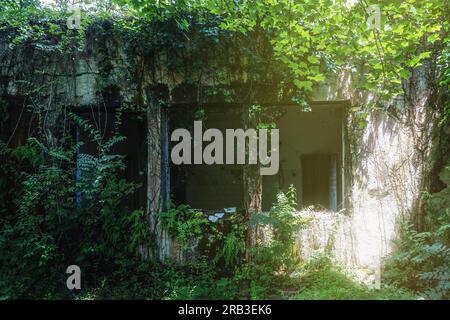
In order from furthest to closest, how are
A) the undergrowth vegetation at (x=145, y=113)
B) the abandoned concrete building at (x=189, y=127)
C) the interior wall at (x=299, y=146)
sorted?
the interior wall at (x=299, y=146) < the abandoned concrete building at (x=189, y=127) < the undergrowth vegetation at (x=145, y=113)

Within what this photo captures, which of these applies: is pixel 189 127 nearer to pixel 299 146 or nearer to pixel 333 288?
pixel 333 288

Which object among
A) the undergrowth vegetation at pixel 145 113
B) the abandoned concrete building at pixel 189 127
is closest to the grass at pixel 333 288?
the undergrowth vegetation at pixel 145 113

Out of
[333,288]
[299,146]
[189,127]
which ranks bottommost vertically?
[333,288]

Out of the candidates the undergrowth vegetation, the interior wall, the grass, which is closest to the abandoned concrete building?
the undergrowth vegetation

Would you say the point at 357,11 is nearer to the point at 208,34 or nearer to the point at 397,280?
the point at 208,34

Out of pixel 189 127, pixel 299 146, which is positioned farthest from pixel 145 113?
pixel 299 146

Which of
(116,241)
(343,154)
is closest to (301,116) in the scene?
(343,154)

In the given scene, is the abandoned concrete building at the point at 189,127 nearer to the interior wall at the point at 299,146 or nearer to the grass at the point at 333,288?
the grass at the point at 333,288

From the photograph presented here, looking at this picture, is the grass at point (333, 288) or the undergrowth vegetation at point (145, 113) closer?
the grass at point (333, 288)

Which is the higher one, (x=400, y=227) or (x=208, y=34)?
(x=208, y=34)

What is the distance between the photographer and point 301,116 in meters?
9.12

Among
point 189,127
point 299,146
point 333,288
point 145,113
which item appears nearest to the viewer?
point 333,288
